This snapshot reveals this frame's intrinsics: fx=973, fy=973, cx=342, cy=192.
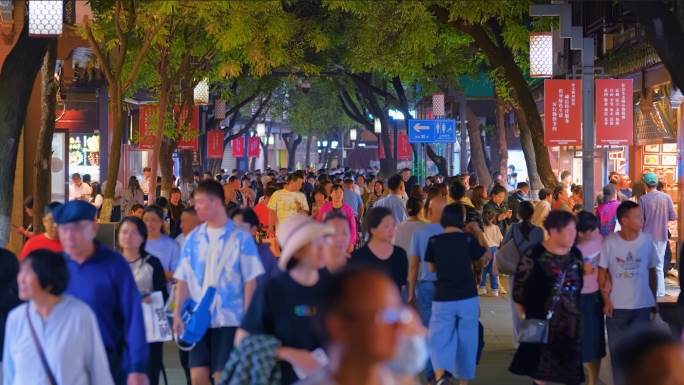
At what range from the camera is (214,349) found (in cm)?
725

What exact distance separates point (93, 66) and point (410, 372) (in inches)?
866

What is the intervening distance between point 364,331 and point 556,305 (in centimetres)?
473

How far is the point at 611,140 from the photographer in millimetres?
12445

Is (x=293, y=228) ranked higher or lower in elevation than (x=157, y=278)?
higher

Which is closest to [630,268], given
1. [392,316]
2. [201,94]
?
[392,316]

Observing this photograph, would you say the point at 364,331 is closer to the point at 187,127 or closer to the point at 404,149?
the point at 187,127

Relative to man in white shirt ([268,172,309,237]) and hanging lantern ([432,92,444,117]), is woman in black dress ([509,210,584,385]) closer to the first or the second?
man in white shirt ([268,172,309,237])

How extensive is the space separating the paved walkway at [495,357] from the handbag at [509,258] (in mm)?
1092

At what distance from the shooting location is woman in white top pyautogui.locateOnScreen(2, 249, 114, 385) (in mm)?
5340

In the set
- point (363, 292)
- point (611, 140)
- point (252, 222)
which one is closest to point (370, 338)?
point (363, 292)

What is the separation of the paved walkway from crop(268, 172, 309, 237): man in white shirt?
325 centimetres

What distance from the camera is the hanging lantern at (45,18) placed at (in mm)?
9938

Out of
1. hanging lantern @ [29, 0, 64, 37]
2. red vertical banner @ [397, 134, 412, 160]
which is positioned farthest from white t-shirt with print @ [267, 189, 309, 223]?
red vertical banner @ [397, 134, 412, 160]

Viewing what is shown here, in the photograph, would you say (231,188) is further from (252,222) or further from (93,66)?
(252,222)
